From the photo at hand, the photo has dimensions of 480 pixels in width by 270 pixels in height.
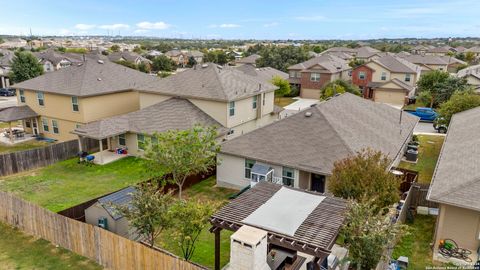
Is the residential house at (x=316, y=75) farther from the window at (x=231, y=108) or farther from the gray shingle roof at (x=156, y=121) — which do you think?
the gray shingle roof at (x=156, y=121)

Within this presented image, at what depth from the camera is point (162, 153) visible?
18656 millimetres

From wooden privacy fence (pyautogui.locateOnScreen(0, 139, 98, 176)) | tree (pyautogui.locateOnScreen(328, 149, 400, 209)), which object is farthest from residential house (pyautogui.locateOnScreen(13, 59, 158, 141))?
tree (pyautogui.locateOnScreen(328, 149, 400, 209))

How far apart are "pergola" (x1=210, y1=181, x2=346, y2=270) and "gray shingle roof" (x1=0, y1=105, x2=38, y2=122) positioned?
1065 inches

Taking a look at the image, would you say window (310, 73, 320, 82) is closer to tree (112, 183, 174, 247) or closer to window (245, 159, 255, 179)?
window (245, 159, 255, 179)

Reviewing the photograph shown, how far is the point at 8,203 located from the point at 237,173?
12204 mm

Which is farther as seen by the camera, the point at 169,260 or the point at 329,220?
the point at 329,220

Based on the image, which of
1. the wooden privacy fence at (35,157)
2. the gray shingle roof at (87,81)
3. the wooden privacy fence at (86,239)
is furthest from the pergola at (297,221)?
the gray shingle roof at (87,81)

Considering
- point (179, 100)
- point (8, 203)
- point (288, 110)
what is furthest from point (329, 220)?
point (288, 110)

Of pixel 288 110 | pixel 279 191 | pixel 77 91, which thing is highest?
pixel 77 91

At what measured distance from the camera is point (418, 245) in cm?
1611

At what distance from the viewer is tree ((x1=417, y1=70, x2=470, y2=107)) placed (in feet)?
156

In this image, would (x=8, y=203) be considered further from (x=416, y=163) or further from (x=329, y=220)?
(x=416, y=163)

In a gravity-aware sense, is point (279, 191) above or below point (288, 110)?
above

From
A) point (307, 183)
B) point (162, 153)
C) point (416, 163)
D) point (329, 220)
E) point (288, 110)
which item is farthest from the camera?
point (288, 110)
